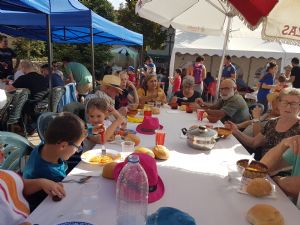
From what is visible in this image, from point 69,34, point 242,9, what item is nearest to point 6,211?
point 242,9

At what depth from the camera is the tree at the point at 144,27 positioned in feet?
69.8

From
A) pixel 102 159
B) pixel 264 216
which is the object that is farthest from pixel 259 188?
pixel 102 159

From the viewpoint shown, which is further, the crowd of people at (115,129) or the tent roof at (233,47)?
the tent roof at (233,47)

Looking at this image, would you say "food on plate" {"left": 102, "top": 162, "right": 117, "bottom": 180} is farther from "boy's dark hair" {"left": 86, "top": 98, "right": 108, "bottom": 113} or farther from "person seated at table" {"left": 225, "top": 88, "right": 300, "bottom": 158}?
"person seated at table" {"left": 225, "top": 88, "right": 300, "bottom": 158}

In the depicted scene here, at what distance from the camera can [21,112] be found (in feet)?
16.3

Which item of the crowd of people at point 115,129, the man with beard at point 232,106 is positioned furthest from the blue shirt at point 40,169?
the man with beard at point 232,106

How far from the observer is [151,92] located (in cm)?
516

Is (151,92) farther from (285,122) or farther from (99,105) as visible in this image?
(285,122)

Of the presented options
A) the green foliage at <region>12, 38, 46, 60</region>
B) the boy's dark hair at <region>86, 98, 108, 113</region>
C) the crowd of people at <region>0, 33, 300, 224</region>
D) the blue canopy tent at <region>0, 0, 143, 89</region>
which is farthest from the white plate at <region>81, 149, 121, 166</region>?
the green foliage at <region>12, 38, 46, 60</region>

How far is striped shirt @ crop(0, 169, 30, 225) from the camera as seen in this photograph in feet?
4.13

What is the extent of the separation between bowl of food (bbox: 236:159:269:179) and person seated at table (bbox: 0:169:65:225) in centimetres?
103

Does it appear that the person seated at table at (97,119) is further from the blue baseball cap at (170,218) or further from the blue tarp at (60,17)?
the blue tarp at (60,17)

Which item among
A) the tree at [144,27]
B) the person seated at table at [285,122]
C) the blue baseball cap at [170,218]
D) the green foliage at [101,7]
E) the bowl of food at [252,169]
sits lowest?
the bowl of food at [252,169]

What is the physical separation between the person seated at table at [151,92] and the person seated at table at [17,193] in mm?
3470
